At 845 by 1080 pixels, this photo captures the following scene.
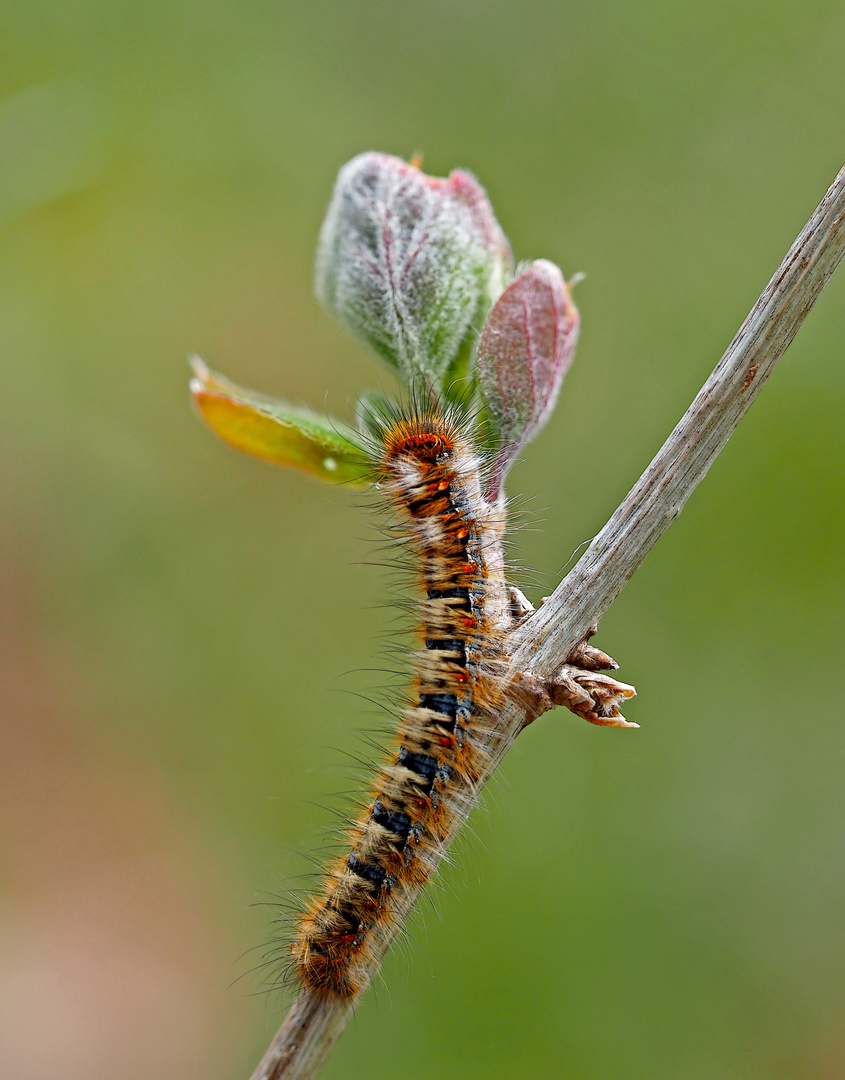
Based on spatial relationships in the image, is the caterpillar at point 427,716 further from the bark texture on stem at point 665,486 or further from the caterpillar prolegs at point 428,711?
the bark texture on stem at point 665,486

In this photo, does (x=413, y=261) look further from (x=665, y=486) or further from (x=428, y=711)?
(x=428, y=711)

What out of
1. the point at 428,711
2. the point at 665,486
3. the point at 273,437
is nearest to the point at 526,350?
the point at 665,486

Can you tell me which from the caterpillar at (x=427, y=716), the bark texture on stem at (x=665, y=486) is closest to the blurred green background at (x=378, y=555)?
the caterpillar at (x=427, y=716)

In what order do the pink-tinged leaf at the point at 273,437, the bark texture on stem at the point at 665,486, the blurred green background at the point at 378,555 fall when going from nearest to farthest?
the bark texture on stem at the point at 665,486, the pink-tinged leaf at the point at 273,437, the blurred green background at the point at 378,555

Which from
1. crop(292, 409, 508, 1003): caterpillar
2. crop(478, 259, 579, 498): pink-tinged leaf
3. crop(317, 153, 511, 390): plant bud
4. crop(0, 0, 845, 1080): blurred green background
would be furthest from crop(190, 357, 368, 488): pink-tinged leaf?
crop(0, 0, 845, 1080): blurred green background

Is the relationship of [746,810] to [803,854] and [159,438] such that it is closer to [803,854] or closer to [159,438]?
[803,854]

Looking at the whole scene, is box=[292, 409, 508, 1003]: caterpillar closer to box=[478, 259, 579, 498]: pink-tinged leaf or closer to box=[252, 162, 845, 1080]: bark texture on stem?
box=[252, 162, 845, 1080]: bark texture on stem

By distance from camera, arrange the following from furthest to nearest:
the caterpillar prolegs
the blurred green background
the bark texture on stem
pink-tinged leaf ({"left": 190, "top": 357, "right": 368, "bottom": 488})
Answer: the blurred green background
pink-tinged leaf ({"left": 190, "top": 357, "right": 368, "bottom": 488})
the caterpillar prolegs
the bark texture on stem
